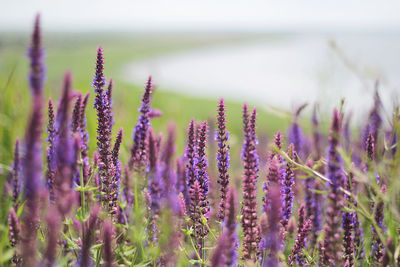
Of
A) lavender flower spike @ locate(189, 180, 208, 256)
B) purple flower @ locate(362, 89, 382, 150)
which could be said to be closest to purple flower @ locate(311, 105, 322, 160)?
purple flower @ locate(362, 89, 382, 150)

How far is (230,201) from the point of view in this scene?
1.58 metres

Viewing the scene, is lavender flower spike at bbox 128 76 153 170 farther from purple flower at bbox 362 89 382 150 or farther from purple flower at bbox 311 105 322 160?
purple flower at bbox 362 89 382 150

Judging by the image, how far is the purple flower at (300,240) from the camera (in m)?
2.04

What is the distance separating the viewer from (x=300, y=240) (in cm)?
206

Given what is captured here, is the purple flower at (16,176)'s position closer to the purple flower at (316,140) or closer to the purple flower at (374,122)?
the purple flower at (316,140)

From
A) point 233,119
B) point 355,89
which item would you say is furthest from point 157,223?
point 355,89

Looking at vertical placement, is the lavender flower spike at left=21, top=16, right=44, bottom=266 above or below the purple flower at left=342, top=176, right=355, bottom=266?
above

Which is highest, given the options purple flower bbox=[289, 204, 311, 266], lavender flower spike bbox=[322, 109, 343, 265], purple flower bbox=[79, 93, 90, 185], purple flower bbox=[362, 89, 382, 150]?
purple flower bbox=[362, 89, 382, 150]

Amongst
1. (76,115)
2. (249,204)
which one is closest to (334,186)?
(249,204)

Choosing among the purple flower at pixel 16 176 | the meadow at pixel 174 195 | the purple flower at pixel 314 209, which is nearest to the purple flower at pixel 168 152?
the meadow at pixel 174 195

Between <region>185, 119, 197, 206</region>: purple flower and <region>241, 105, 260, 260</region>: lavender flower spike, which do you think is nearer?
<region>241, 105, 260, 260</region>: lavender flower spike

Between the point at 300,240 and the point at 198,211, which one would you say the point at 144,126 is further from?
the point at 300,240

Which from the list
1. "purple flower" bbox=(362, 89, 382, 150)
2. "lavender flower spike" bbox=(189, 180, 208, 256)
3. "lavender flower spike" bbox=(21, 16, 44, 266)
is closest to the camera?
"lavender flower spike" bbox=(21, 16, 44, 266)

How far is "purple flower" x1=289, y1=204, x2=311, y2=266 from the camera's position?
2.04 metres
